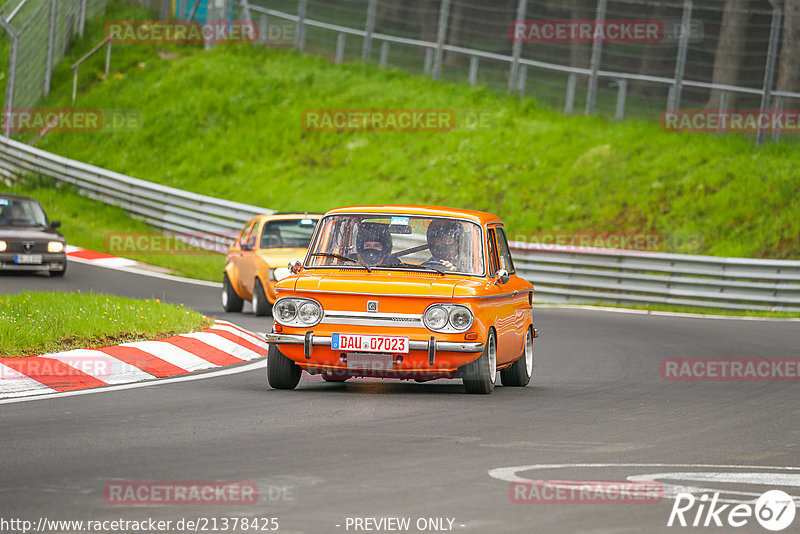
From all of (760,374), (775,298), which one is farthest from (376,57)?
(760,374)

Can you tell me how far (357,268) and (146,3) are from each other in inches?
1478

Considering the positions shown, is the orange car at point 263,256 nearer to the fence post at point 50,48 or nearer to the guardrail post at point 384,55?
the guardrail post at point 384,55

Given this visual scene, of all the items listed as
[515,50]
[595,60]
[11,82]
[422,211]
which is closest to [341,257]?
[422,211]

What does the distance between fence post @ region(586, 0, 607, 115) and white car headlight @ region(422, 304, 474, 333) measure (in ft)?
74.7

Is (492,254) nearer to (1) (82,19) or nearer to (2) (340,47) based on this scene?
(2) (340,47)

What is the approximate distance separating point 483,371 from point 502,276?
1.08 m

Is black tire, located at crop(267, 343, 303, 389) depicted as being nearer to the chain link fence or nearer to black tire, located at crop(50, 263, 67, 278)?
black tire, located at crop(50, 263, 67, 278)

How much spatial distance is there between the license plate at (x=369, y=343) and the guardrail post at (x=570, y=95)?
969 inches

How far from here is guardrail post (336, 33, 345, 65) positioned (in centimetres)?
4088

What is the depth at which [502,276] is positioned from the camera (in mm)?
11586

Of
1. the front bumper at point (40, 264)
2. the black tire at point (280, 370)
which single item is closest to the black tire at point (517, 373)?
the black tire at point (280, 370)

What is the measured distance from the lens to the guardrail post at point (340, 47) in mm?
40875

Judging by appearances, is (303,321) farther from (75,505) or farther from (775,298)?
(775,298)

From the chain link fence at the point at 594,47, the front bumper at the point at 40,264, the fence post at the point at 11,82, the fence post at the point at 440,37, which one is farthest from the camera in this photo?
the fence post at the point at 11,82
